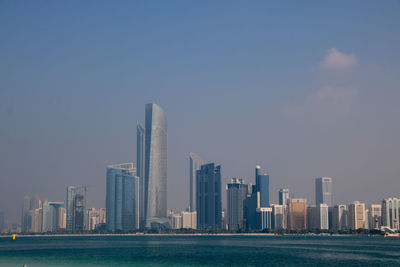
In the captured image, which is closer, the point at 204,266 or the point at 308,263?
the point at 204,266

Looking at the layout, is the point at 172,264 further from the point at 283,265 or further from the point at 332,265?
the point at 332,265

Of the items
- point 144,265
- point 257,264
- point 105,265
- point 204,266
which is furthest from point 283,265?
point 105,265

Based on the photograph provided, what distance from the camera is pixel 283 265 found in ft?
274

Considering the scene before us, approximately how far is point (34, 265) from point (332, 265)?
4721 cm

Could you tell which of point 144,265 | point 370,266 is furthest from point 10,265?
point 370,266

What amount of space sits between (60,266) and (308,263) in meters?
40.0

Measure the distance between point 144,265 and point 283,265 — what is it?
22155 millimetres

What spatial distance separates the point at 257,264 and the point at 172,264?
1374cm

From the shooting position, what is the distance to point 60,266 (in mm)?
81688

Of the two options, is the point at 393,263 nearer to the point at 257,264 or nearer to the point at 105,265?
the point at 257,264

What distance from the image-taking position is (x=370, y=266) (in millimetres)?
80250

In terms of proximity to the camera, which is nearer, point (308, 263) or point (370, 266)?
point (370, 266)

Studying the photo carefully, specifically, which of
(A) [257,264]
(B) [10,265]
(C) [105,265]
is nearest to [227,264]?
(A) [257,264]

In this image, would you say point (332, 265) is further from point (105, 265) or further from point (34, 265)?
point (34, 265)
